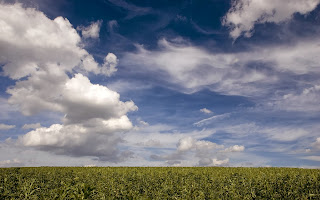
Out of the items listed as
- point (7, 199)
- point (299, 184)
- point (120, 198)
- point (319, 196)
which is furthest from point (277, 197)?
point (7, 199)

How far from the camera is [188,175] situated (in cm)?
2423

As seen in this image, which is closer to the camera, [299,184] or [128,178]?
[299,184]

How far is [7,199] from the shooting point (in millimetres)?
9422

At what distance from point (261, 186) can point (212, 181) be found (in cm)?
458

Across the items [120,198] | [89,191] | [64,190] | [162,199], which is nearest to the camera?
[89,191]

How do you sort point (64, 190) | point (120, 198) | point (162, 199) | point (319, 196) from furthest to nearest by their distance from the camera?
point (319, 196)
point (162, 199)
point (120, 198)
point (64, 190)

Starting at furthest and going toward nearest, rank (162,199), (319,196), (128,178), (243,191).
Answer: (128,178), (243,191), (319,196), (162,199)

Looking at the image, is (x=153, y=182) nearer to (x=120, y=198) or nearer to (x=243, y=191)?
(x=243, y=191)

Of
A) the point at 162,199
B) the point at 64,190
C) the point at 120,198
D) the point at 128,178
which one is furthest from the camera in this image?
the point at 128,178

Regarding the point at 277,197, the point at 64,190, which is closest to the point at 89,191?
the point at 64,190

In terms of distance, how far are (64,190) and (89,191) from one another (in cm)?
96

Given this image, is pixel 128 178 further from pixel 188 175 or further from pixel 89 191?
pixel 89 191

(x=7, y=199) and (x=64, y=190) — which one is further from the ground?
(x=64, y=190)

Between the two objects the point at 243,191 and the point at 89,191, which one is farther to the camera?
the point at 243,191
